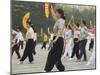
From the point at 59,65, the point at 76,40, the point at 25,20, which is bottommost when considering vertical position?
the point at 59,65

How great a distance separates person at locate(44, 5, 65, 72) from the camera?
2510 mm

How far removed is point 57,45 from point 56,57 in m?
0.12

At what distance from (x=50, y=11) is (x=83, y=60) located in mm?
640

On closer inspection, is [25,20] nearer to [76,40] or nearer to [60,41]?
[60,41]

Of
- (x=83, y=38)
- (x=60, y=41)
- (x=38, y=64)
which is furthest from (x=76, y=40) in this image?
(x=38, y=64)

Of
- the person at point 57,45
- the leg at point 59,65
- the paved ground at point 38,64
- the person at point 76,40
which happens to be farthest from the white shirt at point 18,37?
the person at point 76,40

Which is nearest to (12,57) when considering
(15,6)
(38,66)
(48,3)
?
(38,66)

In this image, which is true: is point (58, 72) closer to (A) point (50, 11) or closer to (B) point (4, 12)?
(A) point (50, 11)

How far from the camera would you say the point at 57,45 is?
2.54 metres

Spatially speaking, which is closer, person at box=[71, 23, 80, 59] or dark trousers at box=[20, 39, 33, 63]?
dark trousers at box=[20, 39, 33, 63]

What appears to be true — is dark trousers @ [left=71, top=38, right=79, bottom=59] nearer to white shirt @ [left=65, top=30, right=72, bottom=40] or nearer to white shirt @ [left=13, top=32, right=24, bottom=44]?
white shirt @ [left=65, top=30, right=72, bottom=40]

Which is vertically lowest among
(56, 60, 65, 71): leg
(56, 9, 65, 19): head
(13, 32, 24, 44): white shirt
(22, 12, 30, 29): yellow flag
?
(56, 60, 65, 71): leg

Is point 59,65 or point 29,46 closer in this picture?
point 29,46

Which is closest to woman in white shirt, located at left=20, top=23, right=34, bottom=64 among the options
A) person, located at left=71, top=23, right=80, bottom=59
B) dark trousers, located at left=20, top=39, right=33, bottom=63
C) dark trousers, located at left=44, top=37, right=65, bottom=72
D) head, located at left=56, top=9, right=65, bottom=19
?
dark trousers, located at left=20, top=39, right=33, bottom=63
